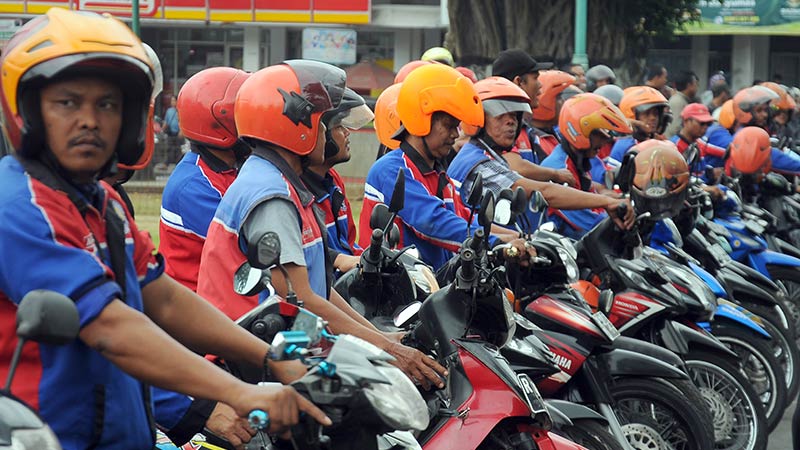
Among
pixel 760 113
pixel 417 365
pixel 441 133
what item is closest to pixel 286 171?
pixel 417 365

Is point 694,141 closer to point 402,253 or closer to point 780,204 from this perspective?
point 780,204

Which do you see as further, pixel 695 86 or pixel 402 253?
pixel 695 86

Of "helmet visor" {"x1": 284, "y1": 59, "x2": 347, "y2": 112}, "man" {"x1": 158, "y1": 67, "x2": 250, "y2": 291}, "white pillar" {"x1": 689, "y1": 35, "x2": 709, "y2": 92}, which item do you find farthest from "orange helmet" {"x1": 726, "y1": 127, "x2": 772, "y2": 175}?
"white pillar" {"x1": 689, "y1": 35, "x2": 709, "y2": 92}

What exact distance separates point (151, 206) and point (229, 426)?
1741cm

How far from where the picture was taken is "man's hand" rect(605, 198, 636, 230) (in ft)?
24.3

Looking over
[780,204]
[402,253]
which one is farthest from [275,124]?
[780,204]

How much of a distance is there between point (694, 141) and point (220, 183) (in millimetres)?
7063

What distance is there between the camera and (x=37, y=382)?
9.75ft

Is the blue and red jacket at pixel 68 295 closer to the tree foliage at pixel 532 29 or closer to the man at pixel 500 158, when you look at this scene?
the man at pixel 500 158

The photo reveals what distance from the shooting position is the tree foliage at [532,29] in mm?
22219

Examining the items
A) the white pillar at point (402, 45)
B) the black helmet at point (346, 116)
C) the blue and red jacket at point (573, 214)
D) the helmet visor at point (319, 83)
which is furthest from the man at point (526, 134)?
the white pillar at point (402, 45)

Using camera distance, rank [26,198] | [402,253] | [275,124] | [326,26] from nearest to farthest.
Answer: [26,198] < [275,124] < [402,253] < [326,26]

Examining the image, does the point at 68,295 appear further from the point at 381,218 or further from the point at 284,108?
the point at 381,218

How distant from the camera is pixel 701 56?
37781 mm
